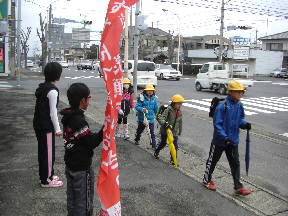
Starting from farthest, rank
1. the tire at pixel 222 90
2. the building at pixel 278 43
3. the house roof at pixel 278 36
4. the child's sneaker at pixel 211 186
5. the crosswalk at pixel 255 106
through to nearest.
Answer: the house roof at pixel 278 36 → the building at pixel 278 43 → the tire at pixel 222 90 → the crosswalk at pixel 255 106 → the child's sneaker at pixel 211 186

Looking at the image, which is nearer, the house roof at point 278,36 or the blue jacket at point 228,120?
the blue jacket at point 228,120

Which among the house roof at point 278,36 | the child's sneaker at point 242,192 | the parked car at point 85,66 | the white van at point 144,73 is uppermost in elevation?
the house roof at point 278,36

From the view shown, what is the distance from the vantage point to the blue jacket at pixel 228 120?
507cm

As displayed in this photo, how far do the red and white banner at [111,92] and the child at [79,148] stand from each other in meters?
0.13

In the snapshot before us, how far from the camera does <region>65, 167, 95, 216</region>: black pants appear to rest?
3.28 m

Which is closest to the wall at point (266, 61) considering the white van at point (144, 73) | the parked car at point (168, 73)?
the parked car at point (168, 73)

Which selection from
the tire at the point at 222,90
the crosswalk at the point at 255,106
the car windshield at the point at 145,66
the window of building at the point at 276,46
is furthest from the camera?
the window of building at the point at 276,46

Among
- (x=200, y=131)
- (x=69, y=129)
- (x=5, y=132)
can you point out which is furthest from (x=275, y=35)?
(x=69, y=129)

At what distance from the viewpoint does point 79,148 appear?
3.26 metres

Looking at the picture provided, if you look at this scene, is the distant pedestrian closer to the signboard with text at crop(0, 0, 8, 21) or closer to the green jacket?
the green jacket

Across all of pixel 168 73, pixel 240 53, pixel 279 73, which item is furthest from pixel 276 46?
pixel 168 73

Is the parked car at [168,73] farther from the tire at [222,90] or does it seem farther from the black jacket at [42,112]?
the black jacket at [42,112]

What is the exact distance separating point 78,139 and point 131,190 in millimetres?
2272

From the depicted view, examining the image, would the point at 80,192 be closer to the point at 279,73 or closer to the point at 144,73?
the point at 144,73
